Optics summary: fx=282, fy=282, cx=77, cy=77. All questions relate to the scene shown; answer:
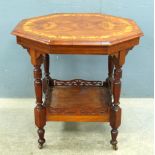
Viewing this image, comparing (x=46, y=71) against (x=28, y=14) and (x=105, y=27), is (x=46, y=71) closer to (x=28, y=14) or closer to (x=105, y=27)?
(x=28, y=14)

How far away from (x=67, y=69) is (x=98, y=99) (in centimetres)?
44

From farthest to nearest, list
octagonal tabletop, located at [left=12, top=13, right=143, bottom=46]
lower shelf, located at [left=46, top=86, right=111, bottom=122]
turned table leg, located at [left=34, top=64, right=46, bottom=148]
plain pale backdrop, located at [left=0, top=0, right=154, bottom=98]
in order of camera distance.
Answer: plain pale backdrop, located at [left=0, top=0, right=154, bottom=98]
lower shelf, located at [left=46, top=86, right=111, bottom=122]
turned table leg, located at [left=34, top=64, right=46, bottom=148]
octagonal tabletop, located at [left=12, top=13, right=143, bottom=46]

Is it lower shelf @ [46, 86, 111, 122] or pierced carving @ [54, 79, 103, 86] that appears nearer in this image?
lower shelf @ [46, 86, 111, 122]

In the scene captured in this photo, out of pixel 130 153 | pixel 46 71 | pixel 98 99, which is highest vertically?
pixel 46 71

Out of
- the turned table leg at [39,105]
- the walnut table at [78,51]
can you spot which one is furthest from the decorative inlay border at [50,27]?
the turned table leg at [39,105]

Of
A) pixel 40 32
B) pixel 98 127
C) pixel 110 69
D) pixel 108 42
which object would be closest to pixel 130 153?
pixel 98 127

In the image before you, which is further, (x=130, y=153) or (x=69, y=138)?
(x=69, y=138)

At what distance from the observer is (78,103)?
5.38ft

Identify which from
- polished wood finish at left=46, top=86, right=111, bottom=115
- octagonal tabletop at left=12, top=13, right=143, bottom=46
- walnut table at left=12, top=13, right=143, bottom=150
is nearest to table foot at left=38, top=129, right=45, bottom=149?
walnut table at left=12, top=13, right=143, bottom=150

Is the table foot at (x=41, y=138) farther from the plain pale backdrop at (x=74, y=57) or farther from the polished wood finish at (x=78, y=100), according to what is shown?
the plain pale backdrop at (x=74, y=57)

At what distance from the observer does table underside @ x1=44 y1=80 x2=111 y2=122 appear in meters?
1.53

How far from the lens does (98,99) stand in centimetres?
169

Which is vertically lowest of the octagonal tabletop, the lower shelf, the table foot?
the table foot

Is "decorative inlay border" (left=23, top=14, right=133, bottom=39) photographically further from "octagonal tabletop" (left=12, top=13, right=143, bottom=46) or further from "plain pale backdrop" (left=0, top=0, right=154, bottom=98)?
"plain pale backdrop" (left=0, top=0, right=154, bottom=98)
